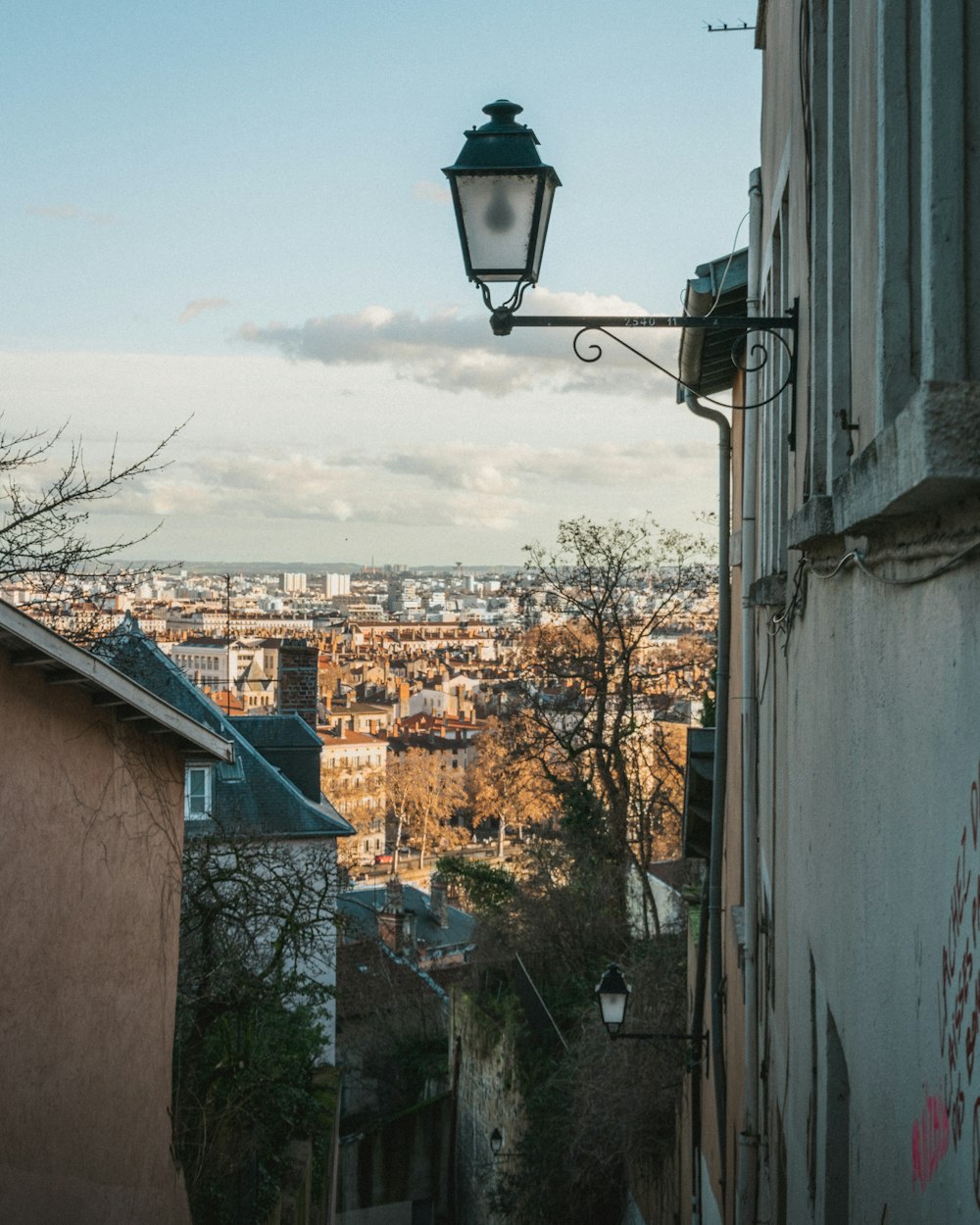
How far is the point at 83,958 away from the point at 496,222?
16.0 ft

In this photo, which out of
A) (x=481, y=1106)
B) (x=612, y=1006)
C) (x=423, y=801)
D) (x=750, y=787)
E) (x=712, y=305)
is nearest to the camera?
(x=750, y=787)

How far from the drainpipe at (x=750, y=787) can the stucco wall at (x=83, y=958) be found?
365cm

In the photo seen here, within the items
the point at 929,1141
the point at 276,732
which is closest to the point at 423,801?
the point at 276,732

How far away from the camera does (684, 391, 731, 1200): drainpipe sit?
368 inches

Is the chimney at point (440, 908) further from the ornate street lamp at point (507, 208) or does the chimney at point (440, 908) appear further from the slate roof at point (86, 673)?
the ornate street lamp at point (507, 208)

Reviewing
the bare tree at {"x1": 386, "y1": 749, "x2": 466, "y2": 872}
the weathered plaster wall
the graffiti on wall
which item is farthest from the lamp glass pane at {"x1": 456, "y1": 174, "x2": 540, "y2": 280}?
the bare tree at {"x1": 386, "y1": 749, "x2": 466, "y2": 872}

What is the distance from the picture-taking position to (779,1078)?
5902 millimetres

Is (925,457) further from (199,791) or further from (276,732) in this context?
(276,732)

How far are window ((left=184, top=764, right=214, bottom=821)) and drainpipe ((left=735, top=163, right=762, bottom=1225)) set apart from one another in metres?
13.1

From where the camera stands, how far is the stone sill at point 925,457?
1.94 m

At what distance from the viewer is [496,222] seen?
519 cm

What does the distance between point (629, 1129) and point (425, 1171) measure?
30.3ft

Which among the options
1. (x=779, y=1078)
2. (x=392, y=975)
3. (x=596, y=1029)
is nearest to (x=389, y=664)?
(x=392, y=975)

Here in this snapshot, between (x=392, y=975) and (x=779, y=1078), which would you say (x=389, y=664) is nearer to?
(x=392, y=975)
